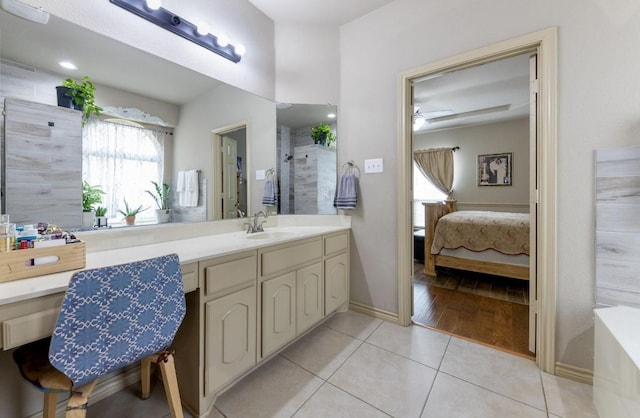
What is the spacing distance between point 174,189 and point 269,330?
3.45ft

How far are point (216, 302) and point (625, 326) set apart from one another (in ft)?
5.96

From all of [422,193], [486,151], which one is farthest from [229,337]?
[486,151]

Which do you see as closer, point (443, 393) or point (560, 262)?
point (443, 393)

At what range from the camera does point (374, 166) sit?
2.22 m

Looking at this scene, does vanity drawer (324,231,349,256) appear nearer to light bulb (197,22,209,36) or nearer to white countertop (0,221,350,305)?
white countertop (0,221,350,305)

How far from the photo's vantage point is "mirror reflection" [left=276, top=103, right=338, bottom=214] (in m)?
2.34

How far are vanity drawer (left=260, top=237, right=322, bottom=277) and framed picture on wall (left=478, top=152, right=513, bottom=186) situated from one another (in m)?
4.66

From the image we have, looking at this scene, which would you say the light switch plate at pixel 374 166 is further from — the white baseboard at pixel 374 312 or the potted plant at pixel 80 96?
the potted plant at pixel 80 96

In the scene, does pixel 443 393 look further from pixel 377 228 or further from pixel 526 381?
pixel 377 228

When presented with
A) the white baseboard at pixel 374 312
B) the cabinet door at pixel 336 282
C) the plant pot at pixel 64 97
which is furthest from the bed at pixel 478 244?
the plant pot at pixel 64 97

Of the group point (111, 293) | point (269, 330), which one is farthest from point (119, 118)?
point (269, 330)

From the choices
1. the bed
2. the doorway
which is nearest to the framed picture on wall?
the bed

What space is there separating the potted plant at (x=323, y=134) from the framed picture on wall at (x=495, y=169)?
418 cm

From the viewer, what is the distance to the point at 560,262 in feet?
4.99
